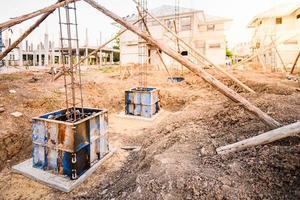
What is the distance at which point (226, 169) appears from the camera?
11.3 ft

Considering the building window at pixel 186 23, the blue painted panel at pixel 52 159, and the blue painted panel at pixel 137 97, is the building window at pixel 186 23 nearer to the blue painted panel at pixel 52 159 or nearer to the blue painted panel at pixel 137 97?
the blue painted panel at pixel 137 97

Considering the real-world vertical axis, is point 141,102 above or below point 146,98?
below

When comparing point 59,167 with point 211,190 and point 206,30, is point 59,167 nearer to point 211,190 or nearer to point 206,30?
point 211,190

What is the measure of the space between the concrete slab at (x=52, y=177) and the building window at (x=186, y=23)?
27.2 metres

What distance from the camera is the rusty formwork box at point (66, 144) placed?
4.81 metres

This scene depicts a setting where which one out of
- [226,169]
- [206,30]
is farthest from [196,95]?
[206,30]

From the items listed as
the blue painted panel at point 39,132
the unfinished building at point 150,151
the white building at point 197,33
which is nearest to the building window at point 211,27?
the white building at point 197,33

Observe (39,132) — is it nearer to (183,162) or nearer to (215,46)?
(183,162)

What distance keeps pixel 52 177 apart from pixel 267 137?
4709 mm

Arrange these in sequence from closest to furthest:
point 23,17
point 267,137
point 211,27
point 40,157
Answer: point 267,137
point 23,17
point 40,157
point 211,27

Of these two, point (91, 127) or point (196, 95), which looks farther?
point (196, 95)

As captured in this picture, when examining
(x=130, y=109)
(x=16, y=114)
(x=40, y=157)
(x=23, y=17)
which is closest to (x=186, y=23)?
(x=130, y=109)

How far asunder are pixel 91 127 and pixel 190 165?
278cm

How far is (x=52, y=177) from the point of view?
197 inches
